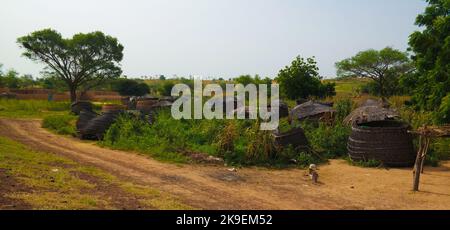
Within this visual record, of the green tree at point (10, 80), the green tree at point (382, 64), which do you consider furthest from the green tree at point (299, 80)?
the green tree at point (10, 80)

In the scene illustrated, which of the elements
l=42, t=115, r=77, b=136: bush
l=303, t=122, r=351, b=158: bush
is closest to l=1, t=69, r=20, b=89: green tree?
l=42, t=115, r=77, b=136: bush

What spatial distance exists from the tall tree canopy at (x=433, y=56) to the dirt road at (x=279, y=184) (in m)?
4.31

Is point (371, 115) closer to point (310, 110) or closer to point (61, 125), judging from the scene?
point (310, 110)

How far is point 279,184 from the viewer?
808 centimetres

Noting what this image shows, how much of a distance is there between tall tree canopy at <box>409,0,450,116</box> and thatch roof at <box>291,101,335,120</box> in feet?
10.9

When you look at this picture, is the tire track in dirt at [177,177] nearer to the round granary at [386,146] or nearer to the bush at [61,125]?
the bush at [61,125]

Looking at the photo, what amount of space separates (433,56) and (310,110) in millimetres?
5150

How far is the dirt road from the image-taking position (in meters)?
6.62

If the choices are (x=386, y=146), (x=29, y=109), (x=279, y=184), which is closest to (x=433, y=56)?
(x=386, y=146)

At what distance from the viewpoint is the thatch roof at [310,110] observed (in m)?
15.5

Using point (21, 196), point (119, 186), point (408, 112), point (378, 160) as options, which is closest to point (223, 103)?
point (408, 112)

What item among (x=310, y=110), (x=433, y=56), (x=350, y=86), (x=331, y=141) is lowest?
(x=331, y=141)
